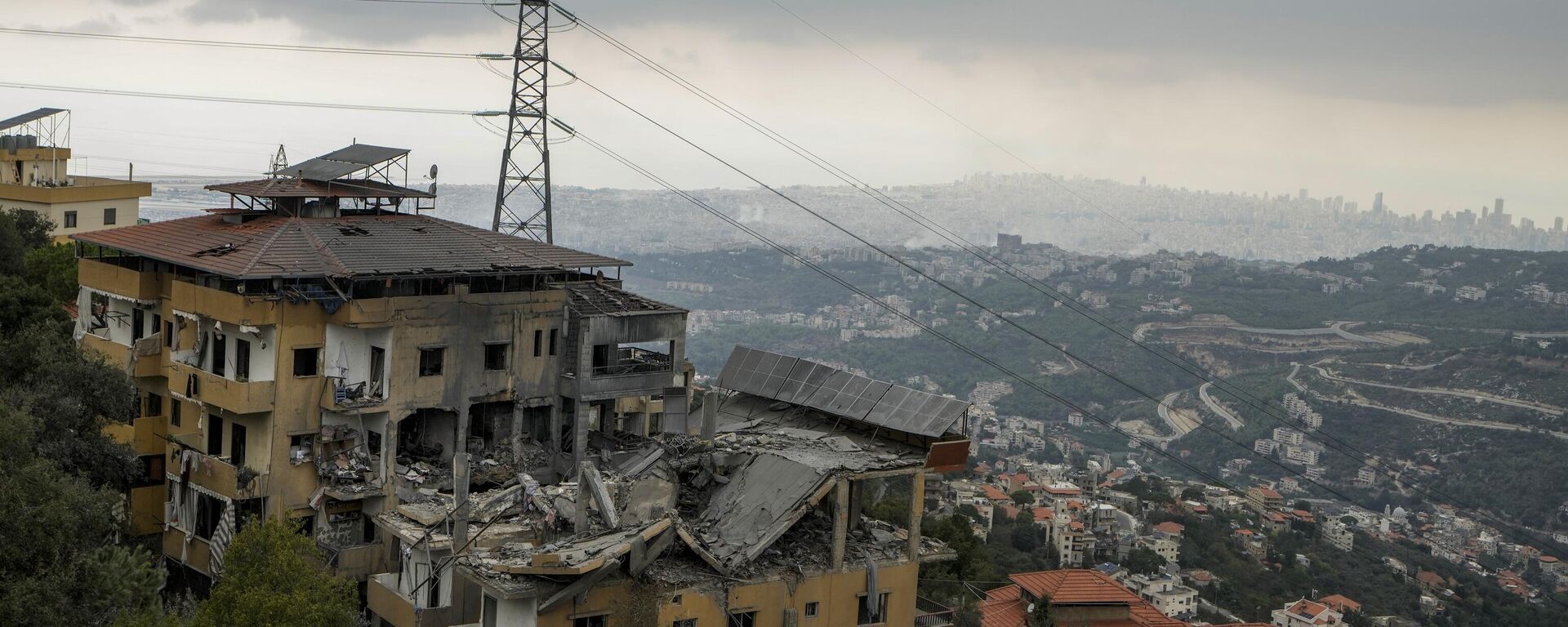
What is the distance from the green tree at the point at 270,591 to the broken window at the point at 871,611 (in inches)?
411

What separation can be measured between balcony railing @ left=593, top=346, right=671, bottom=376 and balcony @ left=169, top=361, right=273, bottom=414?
823 cm

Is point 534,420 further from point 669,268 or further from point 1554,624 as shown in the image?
point 669,268

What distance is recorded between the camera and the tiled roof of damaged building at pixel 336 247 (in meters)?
31.5

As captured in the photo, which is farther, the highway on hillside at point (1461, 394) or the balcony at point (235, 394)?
the highway on hillside at point (1461, 394)

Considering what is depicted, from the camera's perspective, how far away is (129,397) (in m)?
30.2

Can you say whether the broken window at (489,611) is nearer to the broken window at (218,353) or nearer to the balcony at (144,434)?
the broken window at (218,353)

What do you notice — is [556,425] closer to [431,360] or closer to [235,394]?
[431,360]

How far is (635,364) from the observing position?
36.6 meters

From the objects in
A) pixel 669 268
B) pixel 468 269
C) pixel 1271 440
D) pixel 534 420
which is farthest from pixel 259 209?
pixel 669 268

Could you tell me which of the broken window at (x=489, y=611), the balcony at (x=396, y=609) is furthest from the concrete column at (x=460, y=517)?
the broken window at (x=489, y=611)

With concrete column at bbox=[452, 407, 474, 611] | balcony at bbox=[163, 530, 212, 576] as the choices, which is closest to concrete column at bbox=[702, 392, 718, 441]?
concrete column at bbox=[452, 407, 474, 611]

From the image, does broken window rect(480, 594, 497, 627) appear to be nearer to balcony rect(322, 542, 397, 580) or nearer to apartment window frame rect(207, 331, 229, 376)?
balcony rect(322, 542, 397, 580)

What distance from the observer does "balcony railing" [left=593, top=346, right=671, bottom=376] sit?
35.9m

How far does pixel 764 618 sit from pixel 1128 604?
77.9ft
